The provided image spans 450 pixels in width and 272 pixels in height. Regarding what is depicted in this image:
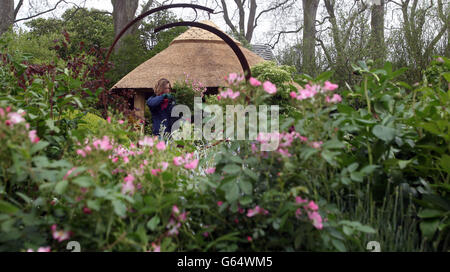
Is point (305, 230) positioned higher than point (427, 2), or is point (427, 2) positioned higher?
point (427, 2)

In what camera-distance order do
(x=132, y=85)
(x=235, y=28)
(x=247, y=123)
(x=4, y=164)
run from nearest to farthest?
(x=4, y=164) < (x=247, y=123) < (x=132, y=85) < (x=235, y=28)

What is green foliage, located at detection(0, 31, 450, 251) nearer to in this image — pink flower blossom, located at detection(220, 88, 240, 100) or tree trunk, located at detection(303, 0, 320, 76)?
pink flower blossom, located at detection(220, 88, 240, 100)

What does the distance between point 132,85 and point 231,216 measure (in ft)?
34.5

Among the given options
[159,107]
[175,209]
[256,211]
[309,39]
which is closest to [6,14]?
[159,107]

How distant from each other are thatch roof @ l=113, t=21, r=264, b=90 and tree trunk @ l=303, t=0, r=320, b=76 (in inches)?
69.7

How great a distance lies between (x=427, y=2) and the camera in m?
11.4

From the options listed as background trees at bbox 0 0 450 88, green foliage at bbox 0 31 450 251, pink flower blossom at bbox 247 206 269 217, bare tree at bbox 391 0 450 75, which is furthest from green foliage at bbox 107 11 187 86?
pink flower blossom at bbox 247 206 269 217

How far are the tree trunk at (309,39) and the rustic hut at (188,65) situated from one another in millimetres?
1768

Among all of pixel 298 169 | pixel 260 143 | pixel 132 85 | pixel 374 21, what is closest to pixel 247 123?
pixel 260 143

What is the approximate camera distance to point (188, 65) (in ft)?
38.7

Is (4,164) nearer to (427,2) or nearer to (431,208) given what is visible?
(431,208)

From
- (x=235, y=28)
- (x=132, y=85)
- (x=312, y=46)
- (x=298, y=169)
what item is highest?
(x=235, y=28)

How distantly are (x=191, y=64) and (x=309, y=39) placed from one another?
4676mm

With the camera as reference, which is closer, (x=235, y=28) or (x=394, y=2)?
(x=394, y=2)
